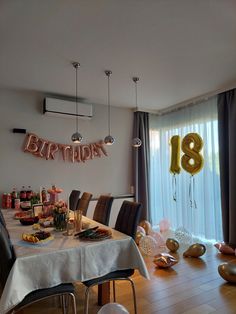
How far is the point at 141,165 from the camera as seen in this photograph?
519 cm

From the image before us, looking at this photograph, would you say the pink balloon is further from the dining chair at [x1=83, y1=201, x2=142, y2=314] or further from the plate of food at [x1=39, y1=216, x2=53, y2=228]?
the plate of food at [x1=39, y1=216, x2=53, y2=228]

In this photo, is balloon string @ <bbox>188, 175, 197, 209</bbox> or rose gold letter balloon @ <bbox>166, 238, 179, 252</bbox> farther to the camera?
balloon string @ <bbox>188, 175, 197, 209</bbox>

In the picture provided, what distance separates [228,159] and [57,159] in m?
2.92

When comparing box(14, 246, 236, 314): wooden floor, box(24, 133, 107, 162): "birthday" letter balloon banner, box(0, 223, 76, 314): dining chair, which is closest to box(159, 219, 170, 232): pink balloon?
box(14, 246, 236, 314): wooden floor

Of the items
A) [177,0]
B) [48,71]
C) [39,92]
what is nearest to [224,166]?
[177,0]

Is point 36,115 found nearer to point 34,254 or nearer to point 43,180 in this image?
point 43,180

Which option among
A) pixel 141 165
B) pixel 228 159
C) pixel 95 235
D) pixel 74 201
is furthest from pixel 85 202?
pixel 228 159

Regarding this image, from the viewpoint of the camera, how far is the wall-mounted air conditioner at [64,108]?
410cm

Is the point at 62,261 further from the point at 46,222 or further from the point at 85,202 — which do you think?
the point at 85,202

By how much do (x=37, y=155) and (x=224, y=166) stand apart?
314cm

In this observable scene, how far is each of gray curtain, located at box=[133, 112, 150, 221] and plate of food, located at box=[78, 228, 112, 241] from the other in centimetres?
305

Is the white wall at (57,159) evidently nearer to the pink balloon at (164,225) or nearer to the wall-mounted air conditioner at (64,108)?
the wall-mounted air conditioner at (64,108)

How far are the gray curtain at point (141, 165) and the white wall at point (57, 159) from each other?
15 centimetres

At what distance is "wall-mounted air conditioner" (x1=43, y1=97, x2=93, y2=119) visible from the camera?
13.5 feet
